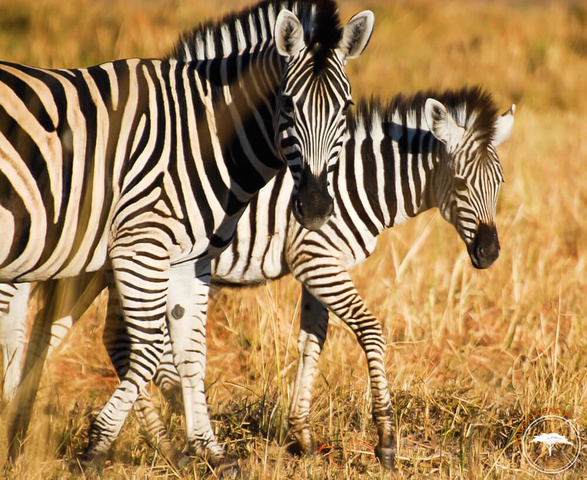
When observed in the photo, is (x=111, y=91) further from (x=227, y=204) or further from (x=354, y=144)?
(x=354, y=144)

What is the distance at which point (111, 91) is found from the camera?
3580mm

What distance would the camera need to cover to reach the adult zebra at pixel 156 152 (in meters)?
3.32

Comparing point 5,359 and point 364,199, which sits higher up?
point 364,199

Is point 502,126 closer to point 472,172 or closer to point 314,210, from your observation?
point 472,172

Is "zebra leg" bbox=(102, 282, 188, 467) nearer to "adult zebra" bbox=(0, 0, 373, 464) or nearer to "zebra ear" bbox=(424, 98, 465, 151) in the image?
"adult zebra" bbox=(0, 0, 373, 464)

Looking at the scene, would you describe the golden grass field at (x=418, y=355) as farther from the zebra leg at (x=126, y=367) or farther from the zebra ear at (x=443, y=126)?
the zebra ear at (x=443, y=126)

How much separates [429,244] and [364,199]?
2.80 meters

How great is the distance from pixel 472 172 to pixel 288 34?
170 centimetres

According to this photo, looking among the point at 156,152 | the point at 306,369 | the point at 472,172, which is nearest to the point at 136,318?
the point at 156,152

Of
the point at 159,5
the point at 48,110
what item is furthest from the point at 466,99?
the point at 159,5

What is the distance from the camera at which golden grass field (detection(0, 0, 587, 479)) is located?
3.93m

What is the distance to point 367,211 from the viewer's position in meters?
4.70

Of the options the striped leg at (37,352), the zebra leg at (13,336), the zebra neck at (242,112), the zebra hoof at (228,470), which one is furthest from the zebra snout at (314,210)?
the zebra leg at (13,336)

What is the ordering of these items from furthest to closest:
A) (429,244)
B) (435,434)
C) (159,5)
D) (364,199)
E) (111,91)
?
(159,5) < (429,244) < (364,199) < (435,434) < (111,91)
